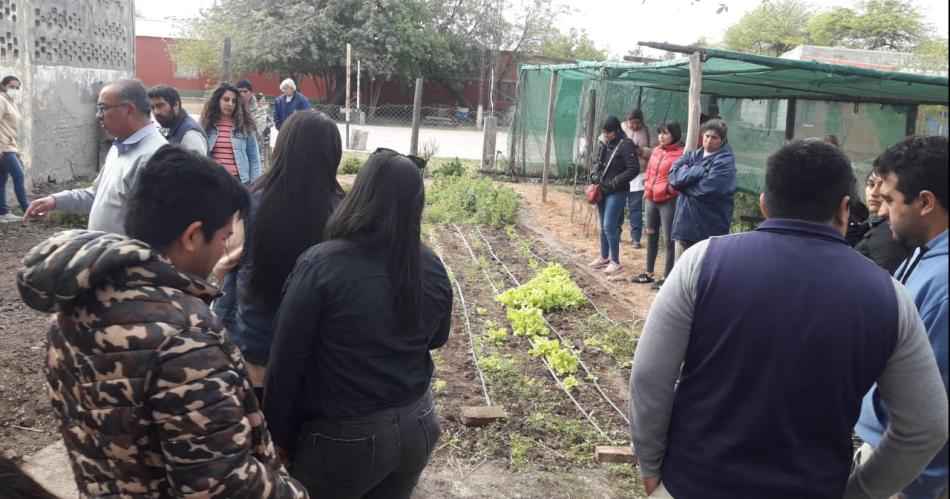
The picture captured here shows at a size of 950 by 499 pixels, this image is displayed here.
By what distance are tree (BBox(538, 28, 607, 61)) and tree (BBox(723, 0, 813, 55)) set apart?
9501 millimetres

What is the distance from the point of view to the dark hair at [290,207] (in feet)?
8.79

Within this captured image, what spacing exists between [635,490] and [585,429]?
28.6 inches

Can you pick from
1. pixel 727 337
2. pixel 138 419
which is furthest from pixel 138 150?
pixel 727 337

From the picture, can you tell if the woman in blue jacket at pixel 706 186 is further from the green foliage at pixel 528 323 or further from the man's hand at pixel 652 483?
the man's hand at pixel 652 483

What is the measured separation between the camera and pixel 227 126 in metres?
6.97

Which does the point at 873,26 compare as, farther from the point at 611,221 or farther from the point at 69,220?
the point at 69,220

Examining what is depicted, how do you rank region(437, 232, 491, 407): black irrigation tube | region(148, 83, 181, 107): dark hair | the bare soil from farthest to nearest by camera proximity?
region(437, 232, 491, 407): black irrigation tube → region(148, 83, 181, 107): dark hair → the bare soil

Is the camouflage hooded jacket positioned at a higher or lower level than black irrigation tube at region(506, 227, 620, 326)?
higher

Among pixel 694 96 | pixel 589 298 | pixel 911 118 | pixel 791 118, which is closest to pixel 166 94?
pixel 589 298

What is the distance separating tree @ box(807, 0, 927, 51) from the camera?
26.8 meters

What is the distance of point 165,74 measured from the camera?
38.0 metres

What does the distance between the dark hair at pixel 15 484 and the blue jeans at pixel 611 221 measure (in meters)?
7.25

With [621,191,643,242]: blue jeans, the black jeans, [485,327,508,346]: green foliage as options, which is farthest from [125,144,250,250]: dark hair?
[621,191,643,242]: blue jeans

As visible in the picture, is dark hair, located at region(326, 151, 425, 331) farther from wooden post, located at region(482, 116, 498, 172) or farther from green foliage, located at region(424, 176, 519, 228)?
wooden post, located at region(482, 116, 498, 172)
